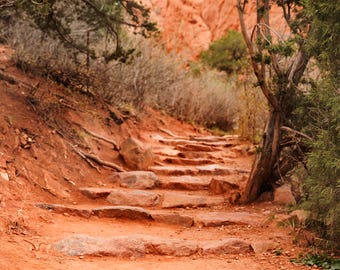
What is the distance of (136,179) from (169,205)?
3.22 feet

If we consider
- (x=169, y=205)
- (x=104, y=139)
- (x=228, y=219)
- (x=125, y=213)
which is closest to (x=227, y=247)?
(x=228, y=219)

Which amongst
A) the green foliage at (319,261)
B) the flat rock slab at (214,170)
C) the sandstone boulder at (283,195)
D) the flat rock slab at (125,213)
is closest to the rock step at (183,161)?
the flat rock slab at (214,170)

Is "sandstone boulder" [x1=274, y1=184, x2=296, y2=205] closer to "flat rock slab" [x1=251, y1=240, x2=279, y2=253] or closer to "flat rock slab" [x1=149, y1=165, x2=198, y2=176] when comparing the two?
"flat rock slab" [x1=251, y1=240, x2=279, y2=253]

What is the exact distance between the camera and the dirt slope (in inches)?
174

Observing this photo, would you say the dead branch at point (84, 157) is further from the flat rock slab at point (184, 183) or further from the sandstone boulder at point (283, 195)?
the sandstone boulder at point (283, 195)

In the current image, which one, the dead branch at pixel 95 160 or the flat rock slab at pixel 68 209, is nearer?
the flat rock slab at pixel 68 209

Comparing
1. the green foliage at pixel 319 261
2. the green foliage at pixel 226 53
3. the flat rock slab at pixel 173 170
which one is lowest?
the flat rock slab at pixel 173 170

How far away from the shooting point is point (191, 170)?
28.6 feet

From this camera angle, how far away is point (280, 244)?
4934 mm

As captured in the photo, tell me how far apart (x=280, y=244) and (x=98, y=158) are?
3871mm

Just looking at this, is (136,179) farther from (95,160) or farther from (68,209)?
(68,209)

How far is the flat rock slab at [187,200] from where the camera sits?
6.84 meters

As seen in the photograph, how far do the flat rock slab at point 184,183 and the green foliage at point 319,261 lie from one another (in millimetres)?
3602

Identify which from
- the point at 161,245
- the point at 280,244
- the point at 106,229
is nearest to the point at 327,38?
the point at 280,244
